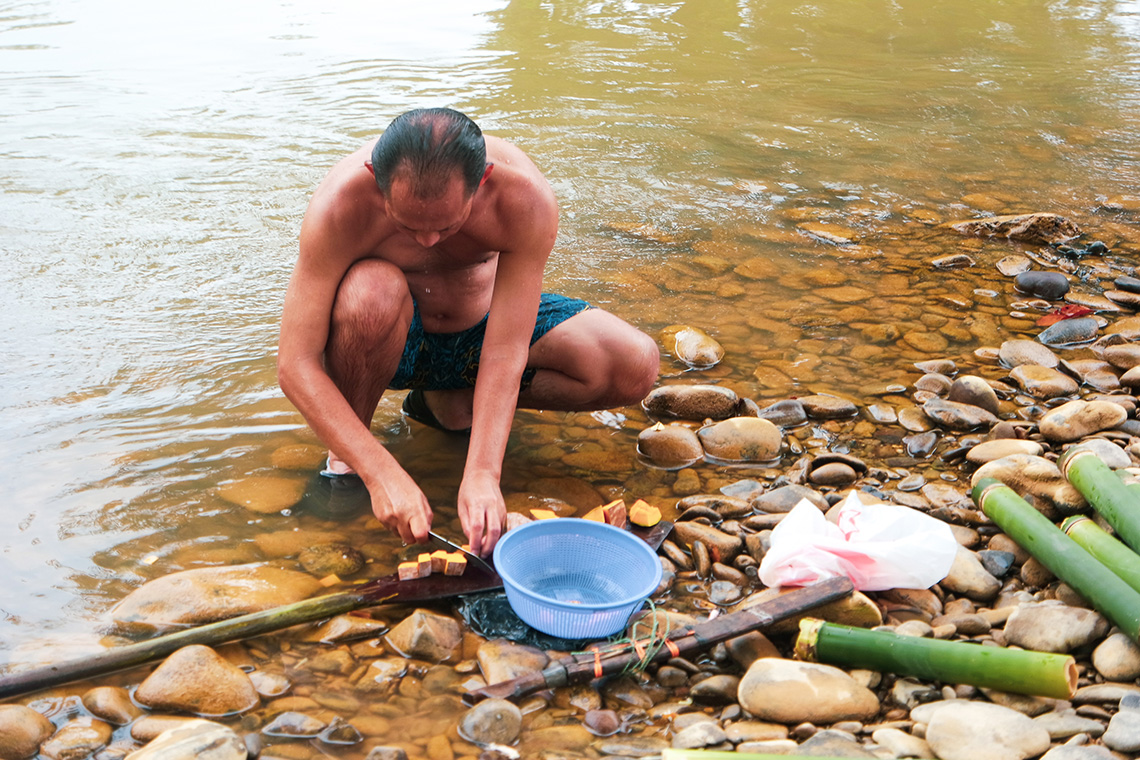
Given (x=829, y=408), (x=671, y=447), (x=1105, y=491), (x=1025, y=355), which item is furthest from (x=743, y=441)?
(x=1025, y=355)

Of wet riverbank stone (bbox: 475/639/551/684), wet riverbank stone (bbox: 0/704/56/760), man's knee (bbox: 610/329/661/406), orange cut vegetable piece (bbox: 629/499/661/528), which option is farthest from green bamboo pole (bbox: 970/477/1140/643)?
wet riverbank stone (bbox: 0/704/56/760)

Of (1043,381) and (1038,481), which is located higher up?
(1038,481)

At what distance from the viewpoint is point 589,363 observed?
337 cm

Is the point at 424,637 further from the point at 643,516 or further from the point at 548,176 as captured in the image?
the point at 548,176

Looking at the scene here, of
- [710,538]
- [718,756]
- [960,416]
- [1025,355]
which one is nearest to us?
[718,756]

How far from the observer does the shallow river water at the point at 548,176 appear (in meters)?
3.38

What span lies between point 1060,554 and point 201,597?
2.21 m

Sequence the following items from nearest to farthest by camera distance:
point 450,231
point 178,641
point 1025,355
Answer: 1. point 178,641
2. point 450,231
3. point 1025,355

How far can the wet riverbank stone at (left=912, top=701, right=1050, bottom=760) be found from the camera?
198cm

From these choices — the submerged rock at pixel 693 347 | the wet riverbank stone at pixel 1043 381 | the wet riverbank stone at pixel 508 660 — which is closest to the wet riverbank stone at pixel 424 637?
the wet riverbank stone at pixel 508 660

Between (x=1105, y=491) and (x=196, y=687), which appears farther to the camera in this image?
(x=1105, y=491)

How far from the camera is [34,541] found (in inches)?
114

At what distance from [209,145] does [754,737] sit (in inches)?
247

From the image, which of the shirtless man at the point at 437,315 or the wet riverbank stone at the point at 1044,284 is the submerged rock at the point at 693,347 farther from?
the wet riverbank stone at the point at 1044,284
